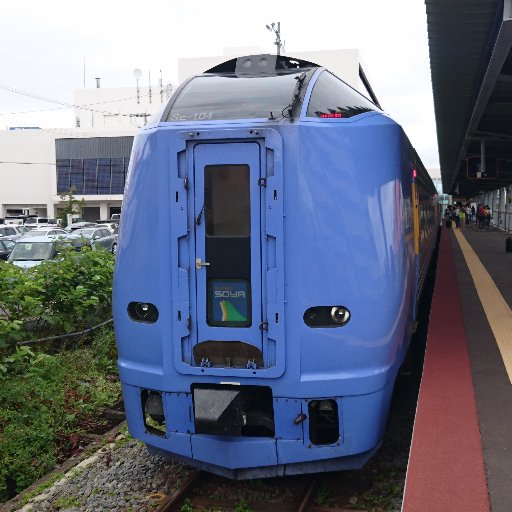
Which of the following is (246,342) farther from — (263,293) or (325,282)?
(325,282)

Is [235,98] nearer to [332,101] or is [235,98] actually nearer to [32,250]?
[332,101]

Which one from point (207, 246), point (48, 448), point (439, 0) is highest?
point (439, 0)

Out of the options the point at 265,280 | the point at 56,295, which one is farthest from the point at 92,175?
the point at 265,280

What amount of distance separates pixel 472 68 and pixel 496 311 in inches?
201

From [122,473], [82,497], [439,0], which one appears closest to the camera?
[82,497]

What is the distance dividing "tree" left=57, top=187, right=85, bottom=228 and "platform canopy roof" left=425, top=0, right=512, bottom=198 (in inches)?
1645

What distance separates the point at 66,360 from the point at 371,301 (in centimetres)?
582

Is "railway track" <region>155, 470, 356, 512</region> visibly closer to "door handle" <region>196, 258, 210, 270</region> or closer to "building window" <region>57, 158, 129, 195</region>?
"door handle" <region>196, 258, 210, 270</region>

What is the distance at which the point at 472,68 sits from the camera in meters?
12.2

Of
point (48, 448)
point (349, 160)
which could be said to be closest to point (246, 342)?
point (349, 160)

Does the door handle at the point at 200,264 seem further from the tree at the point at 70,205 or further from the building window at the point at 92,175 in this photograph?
the building window at the point at 92,175

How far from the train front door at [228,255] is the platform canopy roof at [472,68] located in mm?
4784

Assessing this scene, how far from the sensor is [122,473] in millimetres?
5660

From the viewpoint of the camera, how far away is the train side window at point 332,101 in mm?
4756
